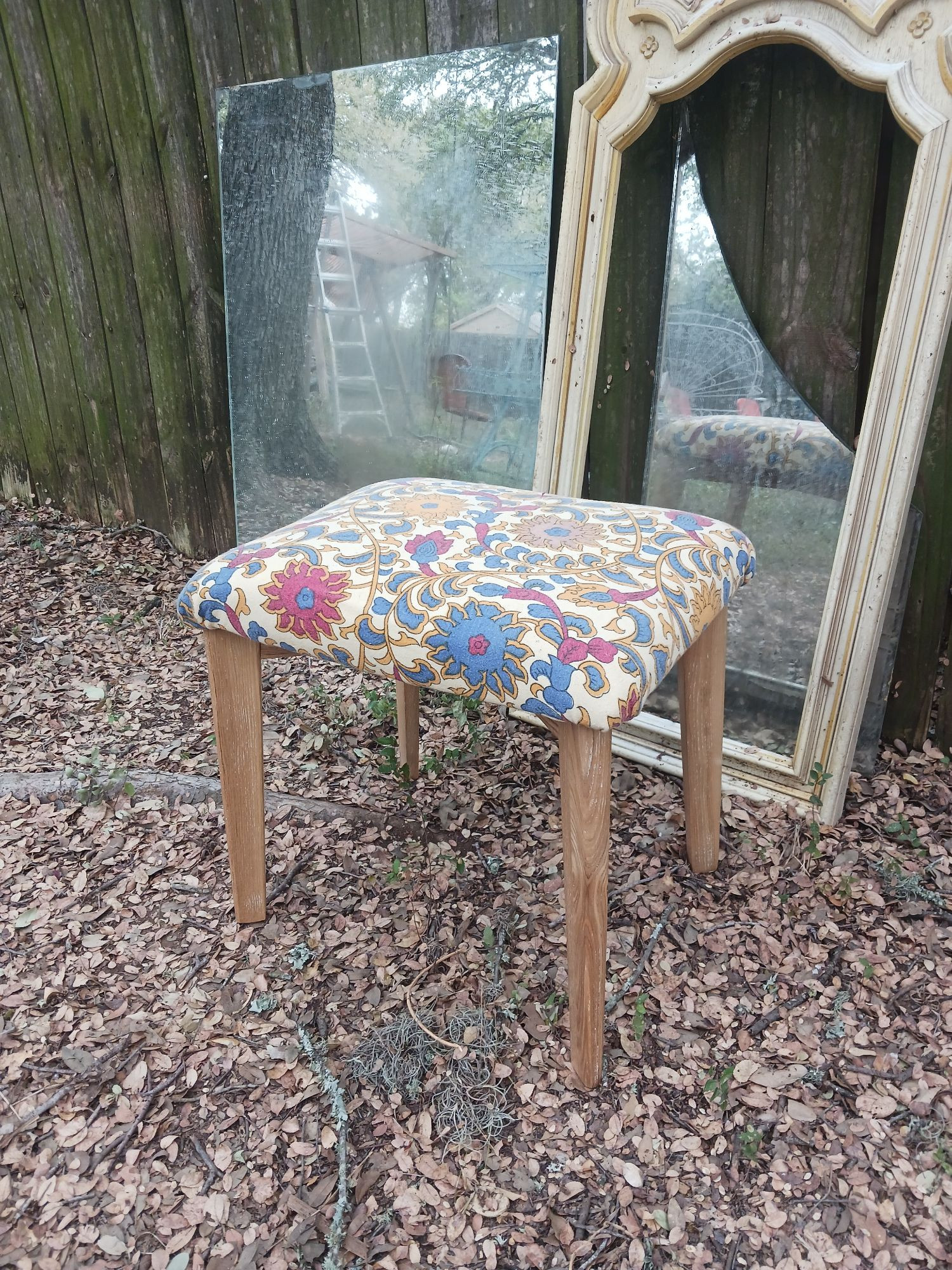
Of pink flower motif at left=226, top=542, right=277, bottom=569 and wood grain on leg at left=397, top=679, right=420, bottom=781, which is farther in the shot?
wood grain on leg at left=397, top=679, right=420, bottom=781

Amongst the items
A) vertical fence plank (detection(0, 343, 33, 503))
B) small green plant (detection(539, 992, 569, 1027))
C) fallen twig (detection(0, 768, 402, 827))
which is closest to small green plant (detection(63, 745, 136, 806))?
fallen twig (detection(0, 768, 402, 827))

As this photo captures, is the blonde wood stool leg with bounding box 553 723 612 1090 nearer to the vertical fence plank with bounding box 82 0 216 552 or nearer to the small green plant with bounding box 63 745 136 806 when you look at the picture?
the small green plant with bounding box 63 745 136 806

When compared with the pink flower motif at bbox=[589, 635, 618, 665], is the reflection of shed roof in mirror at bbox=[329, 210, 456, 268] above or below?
above

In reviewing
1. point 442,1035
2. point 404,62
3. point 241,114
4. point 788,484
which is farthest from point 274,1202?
point 241,114

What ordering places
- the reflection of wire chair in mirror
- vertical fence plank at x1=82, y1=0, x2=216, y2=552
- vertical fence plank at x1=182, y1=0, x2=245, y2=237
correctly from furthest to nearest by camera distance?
vertical fence plank at x1=82, y1=0, x2=216, y2=552, vertical fence plank at x1=182, y1=0, x2=245, y2=237, the reflection of wire chair in mirror

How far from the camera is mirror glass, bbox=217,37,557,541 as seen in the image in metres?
1.57

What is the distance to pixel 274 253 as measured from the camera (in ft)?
6.43

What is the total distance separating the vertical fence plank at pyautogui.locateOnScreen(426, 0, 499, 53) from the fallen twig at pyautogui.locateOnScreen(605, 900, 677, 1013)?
1.58 metres

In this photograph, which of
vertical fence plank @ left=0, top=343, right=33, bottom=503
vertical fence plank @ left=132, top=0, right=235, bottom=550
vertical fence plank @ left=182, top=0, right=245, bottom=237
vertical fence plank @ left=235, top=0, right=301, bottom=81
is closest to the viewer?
vertical fence plank @ left=235, top=0, right=301, bottom=81

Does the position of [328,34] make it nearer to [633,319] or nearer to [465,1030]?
[633,319]

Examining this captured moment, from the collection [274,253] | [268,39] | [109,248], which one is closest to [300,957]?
[274,253]

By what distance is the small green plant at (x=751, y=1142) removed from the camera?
93 centimetres

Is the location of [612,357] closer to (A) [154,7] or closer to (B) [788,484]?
(B) [788,484]

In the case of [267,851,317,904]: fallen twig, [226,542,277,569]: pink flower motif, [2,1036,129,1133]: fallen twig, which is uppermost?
[226,542,277,569]: pink flower motif
